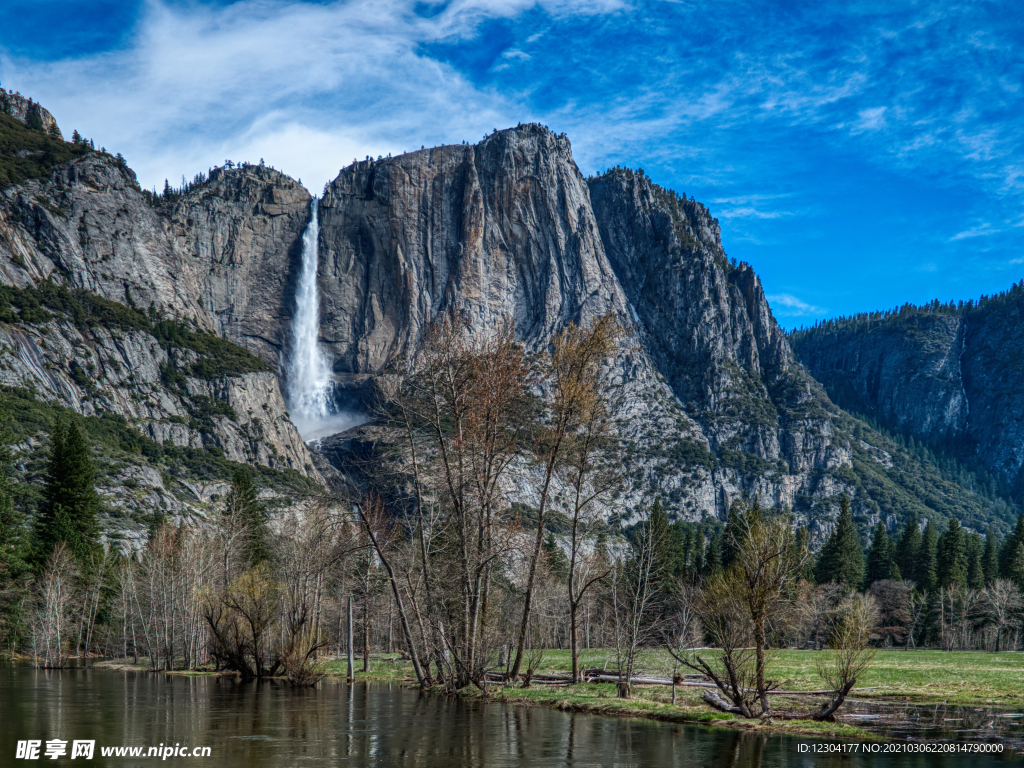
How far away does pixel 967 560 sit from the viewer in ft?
348

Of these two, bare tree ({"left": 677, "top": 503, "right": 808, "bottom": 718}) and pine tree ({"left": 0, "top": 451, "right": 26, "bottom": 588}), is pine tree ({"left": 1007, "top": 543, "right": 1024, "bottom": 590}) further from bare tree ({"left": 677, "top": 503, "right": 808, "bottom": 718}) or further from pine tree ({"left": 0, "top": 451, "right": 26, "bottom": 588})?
pine tree ({"left": 0, "top": 451, "right": 26, "bottom": 588})

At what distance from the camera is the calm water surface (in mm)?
19031

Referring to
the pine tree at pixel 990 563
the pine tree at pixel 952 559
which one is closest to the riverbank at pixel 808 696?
the pine tree at pixel 952 559

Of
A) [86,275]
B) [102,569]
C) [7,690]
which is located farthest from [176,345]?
[7,690]

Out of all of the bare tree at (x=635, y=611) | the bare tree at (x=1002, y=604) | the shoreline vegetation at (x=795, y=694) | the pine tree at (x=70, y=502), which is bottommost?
the bare tree at (x=1002, y=604)

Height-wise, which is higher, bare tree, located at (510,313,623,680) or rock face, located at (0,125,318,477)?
rock face, located at (0,125,318,477)

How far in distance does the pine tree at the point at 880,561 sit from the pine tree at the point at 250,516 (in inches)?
3197

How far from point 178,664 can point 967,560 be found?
321ft

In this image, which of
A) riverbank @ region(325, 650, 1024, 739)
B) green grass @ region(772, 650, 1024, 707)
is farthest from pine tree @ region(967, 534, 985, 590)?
riverbank @ region(325, 650, 1024, 739)

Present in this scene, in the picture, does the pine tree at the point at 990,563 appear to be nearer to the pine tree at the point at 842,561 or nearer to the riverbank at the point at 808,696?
the pine tree at the point at 842,561

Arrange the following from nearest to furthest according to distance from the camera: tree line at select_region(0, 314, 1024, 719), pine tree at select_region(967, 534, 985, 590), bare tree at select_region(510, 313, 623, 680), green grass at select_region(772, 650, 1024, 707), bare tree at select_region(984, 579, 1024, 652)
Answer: tree line at select_region(0, 314, 1024, 719), bare tree at select_region(510, 313, 623, 680), green grass at select_region(772, 650, 1024, 707), bare tree at select_region(984, 579, 1024, 652), pine tree at select_region(967, 534, 985, 590)

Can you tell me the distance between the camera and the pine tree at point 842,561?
105 meters

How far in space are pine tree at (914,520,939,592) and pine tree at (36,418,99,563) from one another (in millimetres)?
99157

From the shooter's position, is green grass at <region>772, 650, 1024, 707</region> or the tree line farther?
green grass at <region>772, 650, 1024, 707</region>
